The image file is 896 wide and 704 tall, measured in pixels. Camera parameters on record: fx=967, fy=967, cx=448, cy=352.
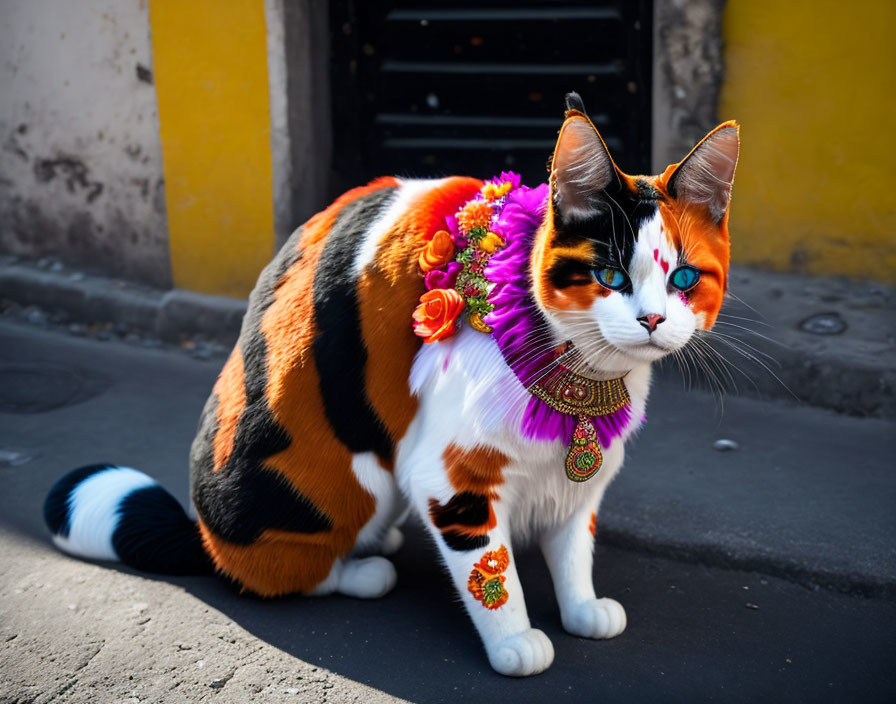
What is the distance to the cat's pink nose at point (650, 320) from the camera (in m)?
1.58

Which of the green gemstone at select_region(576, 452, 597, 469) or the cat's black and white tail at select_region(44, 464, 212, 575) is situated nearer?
the green gemstone at select_region(576, 452, 597, 469)

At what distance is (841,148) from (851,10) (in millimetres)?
444

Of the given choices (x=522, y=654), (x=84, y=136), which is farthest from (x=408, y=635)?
(x=84, y=136)

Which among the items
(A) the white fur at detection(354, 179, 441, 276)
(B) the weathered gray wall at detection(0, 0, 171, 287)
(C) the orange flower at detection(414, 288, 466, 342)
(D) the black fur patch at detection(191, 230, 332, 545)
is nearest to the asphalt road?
(D) the black fur patch at detection(191, 230, 332, 545)

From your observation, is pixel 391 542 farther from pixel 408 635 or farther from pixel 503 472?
pixel 503 472

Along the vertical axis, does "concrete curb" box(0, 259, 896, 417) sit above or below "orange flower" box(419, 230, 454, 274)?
below

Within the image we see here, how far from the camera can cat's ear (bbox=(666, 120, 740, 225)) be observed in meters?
1.62

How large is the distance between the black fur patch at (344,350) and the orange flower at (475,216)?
22cm

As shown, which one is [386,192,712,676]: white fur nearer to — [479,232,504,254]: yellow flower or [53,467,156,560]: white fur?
[479,232,504,254]: yellow flower

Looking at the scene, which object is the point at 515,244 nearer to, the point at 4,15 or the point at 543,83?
the point at 543,83

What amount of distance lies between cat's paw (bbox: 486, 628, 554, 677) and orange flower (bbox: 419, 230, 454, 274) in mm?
746

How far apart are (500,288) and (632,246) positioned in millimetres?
281

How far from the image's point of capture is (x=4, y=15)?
4.32 metres

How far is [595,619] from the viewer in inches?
80.1
